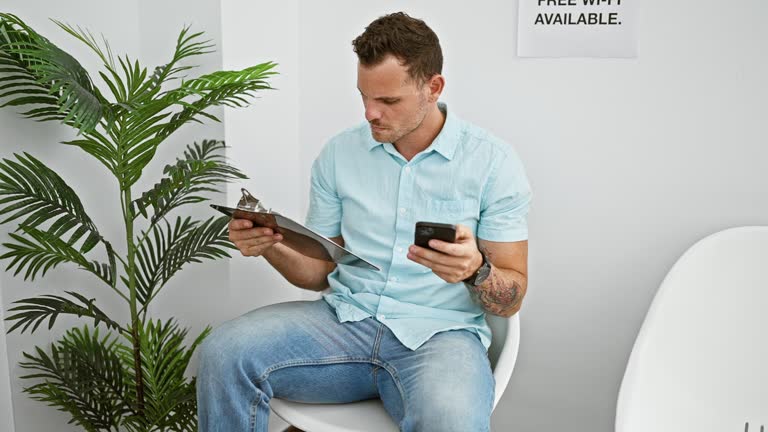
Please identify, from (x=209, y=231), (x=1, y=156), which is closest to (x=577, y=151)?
(x=209, y=231)

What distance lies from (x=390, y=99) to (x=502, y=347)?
0.64 m

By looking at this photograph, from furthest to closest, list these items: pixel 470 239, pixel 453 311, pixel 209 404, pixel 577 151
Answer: pixel 577 151, pixel 453 311, pixel 209 404, pixel 470 239

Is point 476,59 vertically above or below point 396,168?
above

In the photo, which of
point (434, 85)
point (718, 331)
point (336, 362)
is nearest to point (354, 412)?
point (336, 362)

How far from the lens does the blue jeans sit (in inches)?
65.7

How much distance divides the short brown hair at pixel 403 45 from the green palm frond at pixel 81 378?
1025 millimetres

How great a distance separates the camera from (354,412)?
174 cm

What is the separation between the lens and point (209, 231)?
82.0 inches

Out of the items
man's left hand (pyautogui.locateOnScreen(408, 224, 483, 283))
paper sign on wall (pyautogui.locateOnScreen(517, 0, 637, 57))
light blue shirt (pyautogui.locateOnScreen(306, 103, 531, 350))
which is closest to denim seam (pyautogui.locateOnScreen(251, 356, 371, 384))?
light blue shirt (pyautogui.locateOnScreen(306, 103, 531, 350))

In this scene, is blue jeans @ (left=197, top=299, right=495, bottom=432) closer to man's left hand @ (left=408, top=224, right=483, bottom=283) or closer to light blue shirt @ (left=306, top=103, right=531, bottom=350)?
light blue shirt @ (left=306, top=103, right=531, bottom=350)

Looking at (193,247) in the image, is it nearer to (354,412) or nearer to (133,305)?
(133,305)

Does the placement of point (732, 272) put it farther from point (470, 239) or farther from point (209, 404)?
point (209, 404)

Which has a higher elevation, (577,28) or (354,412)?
(577,28)

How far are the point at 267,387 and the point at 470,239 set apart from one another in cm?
57
